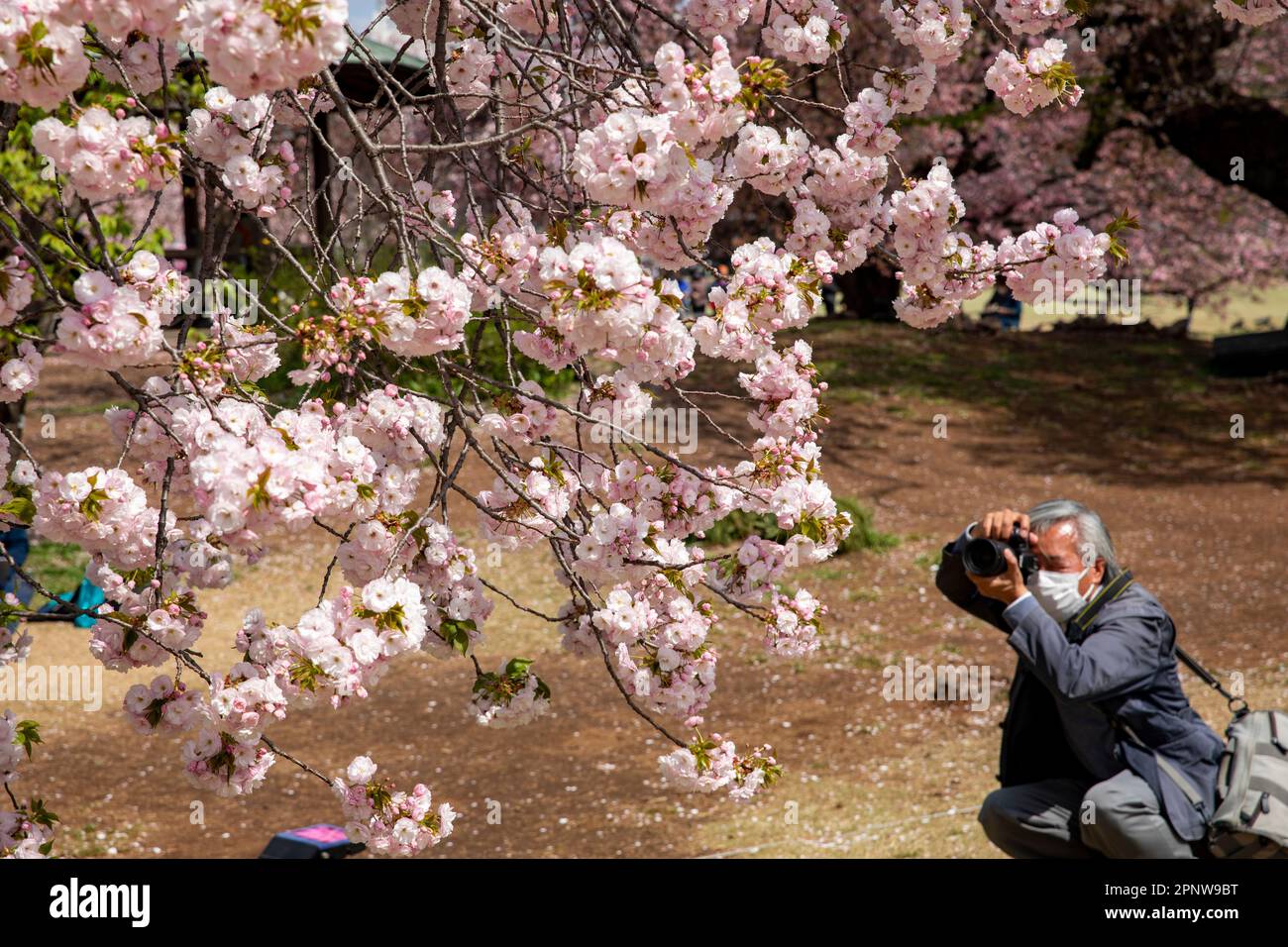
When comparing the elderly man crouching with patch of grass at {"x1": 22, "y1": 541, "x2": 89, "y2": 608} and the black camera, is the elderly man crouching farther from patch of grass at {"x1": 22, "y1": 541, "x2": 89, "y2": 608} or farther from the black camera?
patch of grass at {"x1": 22, "y1": 541, "x2": 89, "y2": 608}

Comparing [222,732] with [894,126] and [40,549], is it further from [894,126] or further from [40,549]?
[40,549]

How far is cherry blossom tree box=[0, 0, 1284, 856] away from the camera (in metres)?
2.40

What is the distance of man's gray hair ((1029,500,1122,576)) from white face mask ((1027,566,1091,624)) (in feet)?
0.26

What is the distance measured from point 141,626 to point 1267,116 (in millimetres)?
13449

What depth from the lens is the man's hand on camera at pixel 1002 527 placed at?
13.2ft

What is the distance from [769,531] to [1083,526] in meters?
5.62

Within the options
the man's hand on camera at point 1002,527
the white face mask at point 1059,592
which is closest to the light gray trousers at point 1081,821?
the white face mask at point 1059,592

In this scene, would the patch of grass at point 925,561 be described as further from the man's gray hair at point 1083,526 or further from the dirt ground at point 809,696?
the man's gray hair at point 1083,526

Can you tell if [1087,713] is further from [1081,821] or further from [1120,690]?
[1081,821]

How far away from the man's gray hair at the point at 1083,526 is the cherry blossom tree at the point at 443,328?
0.82 m

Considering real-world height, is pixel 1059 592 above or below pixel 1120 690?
above

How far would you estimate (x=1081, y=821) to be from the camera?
3941mm

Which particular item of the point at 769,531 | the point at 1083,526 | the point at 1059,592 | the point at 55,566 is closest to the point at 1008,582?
the point at 1059,592
